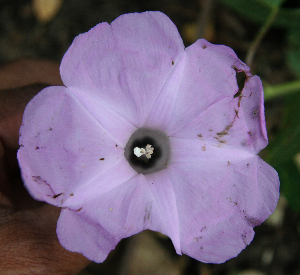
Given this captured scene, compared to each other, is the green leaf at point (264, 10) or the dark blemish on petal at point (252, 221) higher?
the green leaf at point (264, 10)

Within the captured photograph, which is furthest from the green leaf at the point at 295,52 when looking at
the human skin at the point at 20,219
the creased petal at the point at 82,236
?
the creased petal at the point at 82,236

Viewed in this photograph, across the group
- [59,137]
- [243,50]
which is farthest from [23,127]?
[243,50]

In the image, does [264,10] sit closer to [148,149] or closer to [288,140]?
[288,140]

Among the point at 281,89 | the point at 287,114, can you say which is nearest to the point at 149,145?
the point at 281,89

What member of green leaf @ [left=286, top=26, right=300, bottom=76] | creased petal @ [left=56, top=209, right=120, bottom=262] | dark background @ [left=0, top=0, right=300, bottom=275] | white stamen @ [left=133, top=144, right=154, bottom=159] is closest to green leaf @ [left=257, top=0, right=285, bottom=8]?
green leaf @ [left=286, top=26, right=300, bottom=76]

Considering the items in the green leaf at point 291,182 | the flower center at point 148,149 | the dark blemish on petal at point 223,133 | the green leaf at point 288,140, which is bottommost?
the green leaf at point 291,182

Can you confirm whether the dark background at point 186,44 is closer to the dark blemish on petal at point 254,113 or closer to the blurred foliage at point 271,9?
the blurred foliage at point 271,9
